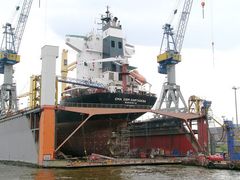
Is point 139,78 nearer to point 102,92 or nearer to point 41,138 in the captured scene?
point 102,92

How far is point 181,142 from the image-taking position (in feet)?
138

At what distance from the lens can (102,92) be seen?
38.8 m

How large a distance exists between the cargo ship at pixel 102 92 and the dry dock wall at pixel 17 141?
4660mm

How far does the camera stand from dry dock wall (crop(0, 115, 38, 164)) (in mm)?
34188

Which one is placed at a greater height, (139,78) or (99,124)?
(139,78)

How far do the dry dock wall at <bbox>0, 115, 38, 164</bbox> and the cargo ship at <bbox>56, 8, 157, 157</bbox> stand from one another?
4.66m

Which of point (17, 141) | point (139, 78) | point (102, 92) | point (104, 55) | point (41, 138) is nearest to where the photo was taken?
point (41, 138)

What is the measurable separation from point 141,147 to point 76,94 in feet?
39.3

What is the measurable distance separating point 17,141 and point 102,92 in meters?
10.4

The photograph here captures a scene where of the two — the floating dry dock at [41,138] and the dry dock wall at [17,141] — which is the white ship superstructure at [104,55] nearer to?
the floating dry dock at [41,138]

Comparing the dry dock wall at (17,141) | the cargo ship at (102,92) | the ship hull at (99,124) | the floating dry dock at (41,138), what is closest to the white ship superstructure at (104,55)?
the cargo ship at (102,92)

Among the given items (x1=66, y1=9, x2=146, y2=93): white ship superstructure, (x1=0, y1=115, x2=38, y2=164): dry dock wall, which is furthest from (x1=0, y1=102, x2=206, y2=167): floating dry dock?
(x1=66, y1=9, x2=146, y2=93): white ship superstructure

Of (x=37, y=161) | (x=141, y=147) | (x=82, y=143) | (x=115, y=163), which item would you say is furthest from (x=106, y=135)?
(x=141, y=147)

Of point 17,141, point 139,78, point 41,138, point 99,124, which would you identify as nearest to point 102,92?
point 99,124
